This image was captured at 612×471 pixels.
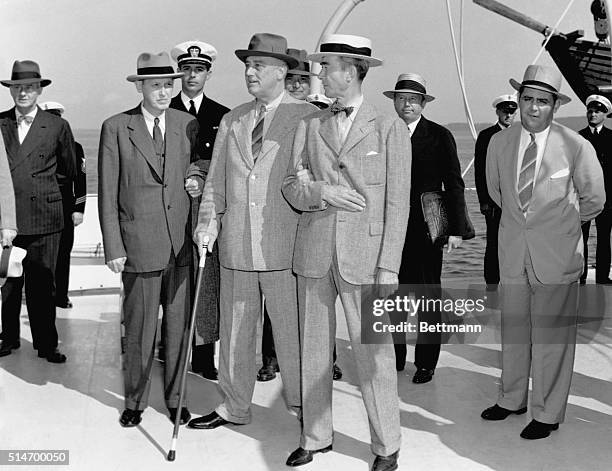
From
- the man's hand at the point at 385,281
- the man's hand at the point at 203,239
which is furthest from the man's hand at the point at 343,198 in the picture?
the man's hand at the point at 203,239

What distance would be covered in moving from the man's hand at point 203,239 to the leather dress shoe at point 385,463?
3.51ft

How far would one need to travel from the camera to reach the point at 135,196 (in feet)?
12.0

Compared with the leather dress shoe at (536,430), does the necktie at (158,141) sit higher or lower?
higher

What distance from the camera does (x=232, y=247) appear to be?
3.50 meters

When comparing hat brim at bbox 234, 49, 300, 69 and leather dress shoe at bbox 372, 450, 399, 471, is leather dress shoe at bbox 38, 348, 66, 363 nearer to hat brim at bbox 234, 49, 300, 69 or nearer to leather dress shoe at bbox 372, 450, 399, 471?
hat brim at bbox 234, 49, 300, 69

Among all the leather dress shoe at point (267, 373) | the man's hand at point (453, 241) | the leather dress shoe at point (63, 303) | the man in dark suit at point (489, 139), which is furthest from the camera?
the leather dress shoe at point (63, 303)

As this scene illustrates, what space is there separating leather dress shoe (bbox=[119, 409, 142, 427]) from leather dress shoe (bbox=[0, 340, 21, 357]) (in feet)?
4.62

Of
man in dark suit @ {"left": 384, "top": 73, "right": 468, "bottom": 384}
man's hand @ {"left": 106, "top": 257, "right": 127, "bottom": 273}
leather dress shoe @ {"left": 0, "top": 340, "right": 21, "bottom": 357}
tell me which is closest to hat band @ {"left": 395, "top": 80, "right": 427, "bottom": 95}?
man in dark suit @ {"left": 384, "top": 73, "right": 468, "bottom": 384}

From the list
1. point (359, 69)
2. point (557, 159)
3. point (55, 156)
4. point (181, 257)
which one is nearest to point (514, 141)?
point (557, 159)

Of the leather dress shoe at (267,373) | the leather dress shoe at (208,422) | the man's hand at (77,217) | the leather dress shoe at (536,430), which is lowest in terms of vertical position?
the leather dress shoe at (267,373)

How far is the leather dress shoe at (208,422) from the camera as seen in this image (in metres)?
3.60

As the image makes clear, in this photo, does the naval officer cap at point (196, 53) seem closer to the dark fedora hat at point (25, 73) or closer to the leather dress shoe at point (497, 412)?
the dark fedora hat at point (25, 73)

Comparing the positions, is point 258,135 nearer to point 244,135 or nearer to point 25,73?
point 244,135

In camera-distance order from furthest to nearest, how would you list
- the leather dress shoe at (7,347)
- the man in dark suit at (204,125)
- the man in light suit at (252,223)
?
the leather dress shoe at (7,347) → the man in dark suit at (204,125) → the man in light suit at (252,223)
